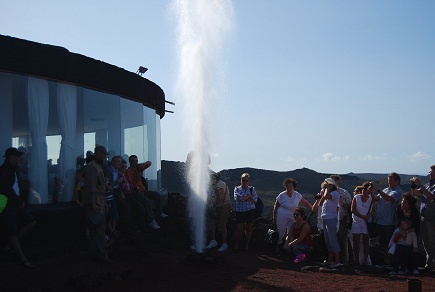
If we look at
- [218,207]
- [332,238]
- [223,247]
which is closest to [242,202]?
[218,207]

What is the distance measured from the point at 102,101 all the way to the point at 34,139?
2.16 m

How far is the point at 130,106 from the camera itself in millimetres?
13812

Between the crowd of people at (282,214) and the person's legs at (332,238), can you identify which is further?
the person's legs at (332,238)

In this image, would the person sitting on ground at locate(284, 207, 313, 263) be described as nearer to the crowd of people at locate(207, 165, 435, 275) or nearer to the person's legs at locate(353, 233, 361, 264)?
the crowd of people at locate(207, 165, 435, 275)

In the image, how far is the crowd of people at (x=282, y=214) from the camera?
9.45 metres

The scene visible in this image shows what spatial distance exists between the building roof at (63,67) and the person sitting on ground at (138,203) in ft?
6.00

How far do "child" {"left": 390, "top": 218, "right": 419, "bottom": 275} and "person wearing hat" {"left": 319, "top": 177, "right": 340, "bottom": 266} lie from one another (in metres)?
1.30

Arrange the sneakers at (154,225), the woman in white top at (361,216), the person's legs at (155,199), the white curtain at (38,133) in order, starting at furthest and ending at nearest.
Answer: the person's legs at (155,199) < the sneakers at (154,225) < the woman in white top at (361,216) < the white curtain at (38,133)

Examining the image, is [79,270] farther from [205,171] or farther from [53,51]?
[53,51]

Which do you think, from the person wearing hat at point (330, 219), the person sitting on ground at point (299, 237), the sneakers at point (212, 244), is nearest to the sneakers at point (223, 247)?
the sneakers at point (212, 244)

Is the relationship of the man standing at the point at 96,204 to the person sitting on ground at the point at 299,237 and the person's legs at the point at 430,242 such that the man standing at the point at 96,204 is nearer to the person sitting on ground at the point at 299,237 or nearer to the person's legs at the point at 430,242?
the person sitting on ground at the point at 299,237

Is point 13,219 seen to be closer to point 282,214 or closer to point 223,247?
point 223,247

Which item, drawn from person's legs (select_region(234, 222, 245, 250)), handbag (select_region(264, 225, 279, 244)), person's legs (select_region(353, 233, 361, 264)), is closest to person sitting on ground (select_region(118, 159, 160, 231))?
person's legs (select_region(234, 222, 245, 250))

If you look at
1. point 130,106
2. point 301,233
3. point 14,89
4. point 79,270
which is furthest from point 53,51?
point 301,233
